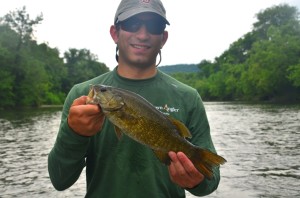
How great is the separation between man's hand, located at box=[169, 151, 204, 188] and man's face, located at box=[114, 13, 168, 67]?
96cm

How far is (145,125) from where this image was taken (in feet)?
9.91

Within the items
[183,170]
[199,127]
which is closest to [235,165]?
[199,127]

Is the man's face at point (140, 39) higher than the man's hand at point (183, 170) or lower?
higher

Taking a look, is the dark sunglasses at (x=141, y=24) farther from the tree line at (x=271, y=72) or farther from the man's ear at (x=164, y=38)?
the tree line at (x=271, y=72)

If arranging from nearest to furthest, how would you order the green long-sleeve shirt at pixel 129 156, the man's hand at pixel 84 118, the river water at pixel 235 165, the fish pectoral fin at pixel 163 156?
the man's hand at pixel 84 118 < the fish pectoral fin at pixel 163 156 < the green long-sleeve shirt at pixel 129 156 < the river water at pixel 235 165

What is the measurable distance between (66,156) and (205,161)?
3.49 ft

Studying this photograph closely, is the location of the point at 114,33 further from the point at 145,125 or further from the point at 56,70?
the point at 56,70

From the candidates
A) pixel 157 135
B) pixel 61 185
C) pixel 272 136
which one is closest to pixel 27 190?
pixel 61 185

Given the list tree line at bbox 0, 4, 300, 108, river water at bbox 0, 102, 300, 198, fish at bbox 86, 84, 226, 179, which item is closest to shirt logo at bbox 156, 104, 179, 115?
fish at bbox 86, 84, 226, 179

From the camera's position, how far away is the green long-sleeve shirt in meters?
3.17

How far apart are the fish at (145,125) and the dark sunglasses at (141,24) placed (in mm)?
782

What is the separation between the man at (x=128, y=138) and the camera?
2957mm

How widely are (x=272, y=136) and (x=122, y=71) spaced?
18135mm

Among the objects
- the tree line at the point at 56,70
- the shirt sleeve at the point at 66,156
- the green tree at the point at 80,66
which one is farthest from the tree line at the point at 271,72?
the shirt sleeve at the point at 66,156
